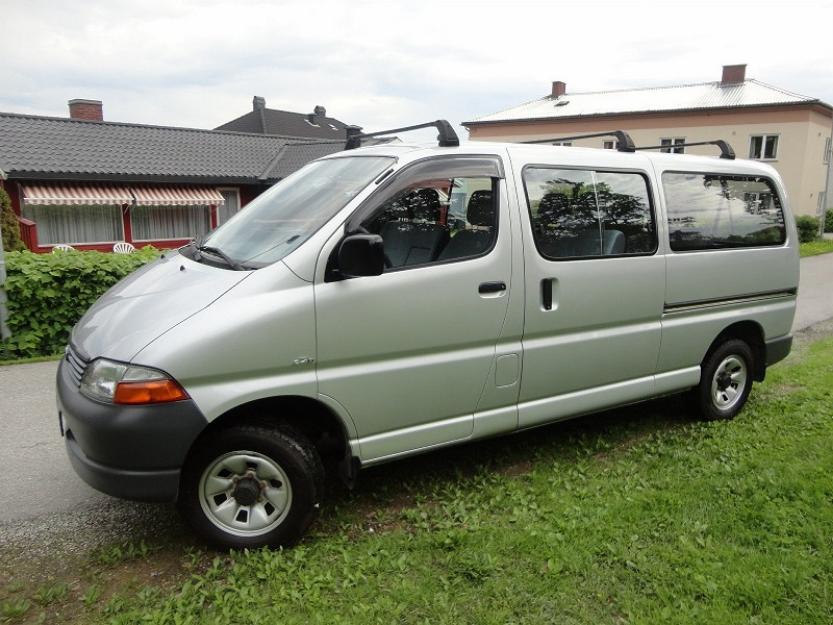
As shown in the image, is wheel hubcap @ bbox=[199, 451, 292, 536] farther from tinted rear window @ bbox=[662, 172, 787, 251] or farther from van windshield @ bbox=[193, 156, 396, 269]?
tinted rear window @ bbox=[662, 172, 787, 251]

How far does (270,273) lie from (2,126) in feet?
68.1

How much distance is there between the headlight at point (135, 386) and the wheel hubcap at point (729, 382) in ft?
13.9

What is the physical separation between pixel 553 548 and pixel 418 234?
6.24 ft

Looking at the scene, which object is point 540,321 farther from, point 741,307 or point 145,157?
point 145,157

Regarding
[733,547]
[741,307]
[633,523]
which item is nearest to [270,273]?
[633,523]

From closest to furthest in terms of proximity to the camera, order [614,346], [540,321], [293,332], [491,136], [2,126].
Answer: [293,332] < [540,321] < [614,346] < [2,126] < [491,136]

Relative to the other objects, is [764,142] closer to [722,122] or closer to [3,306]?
[722,122]

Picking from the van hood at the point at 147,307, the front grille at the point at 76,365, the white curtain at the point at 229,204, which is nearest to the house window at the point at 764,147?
the white curtain at the point at 229,204

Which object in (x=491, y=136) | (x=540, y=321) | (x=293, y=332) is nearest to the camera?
(x=293, y=332)

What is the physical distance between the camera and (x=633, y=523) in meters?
3.73

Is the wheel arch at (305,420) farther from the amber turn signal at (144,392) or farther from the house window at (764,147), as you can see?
the house window at (764,147)

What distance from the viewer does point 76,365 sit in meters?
3.44

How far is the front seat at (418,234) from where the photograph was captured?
383 cm

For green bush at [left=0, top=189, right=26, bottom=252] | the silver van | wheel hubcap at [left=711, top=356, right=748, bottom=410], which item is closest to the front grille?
the silver van
